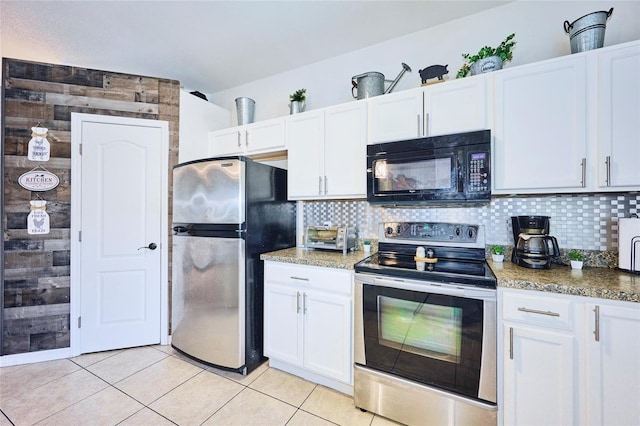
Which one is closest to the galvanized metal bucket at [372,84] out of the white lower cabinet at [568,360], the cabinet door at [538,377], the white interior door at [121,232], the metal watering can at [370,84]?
the metal watering can at [370,84]

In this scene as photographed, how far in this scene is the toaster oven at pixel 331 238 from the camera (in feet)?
7.36

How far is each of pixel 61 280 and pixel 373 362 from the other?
284 cm

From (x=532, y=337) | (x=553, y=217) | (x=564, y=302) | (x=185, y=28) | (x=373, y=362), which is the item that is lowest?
(x=373, y=362)

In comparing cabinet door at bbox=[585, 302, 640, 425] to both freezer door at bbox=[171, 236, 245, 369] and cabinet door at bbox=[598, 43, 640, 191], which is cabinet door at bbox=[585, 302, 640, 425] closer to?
cabinet door at bbox=[598, 43, 640, 191]

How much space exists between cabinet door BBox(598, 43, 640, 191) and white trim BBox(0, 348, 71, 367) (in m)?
4.27

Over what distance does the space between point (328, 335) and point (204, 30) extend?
266cm

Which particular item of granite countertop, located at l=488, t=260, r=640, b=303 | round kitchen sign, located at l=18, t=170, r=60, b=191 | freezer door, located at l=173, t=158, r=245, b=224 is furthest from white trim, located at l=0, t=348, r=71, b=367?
granite countertop, located at l=488, t=260, r=640, b=303

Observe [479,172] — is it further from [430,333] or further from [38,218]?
[38,218]

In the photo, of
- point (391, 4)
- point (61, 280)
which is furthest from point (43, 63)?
point (391, 4)

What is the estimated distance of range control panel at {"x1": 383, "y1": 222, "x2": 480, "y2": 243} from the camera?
6.48 ft

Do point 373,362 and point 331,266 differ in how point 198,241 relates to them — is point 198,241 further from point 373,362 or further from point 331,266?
point 373,362

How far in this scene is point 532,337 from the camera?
133 cm

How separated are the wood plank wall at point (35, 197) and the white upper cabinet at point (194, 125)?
710 mm

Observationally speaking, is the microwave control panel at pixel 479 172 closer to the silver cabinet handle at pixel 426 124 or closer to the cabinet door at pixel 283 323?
the silver cabinet handle at pixel 426 124
